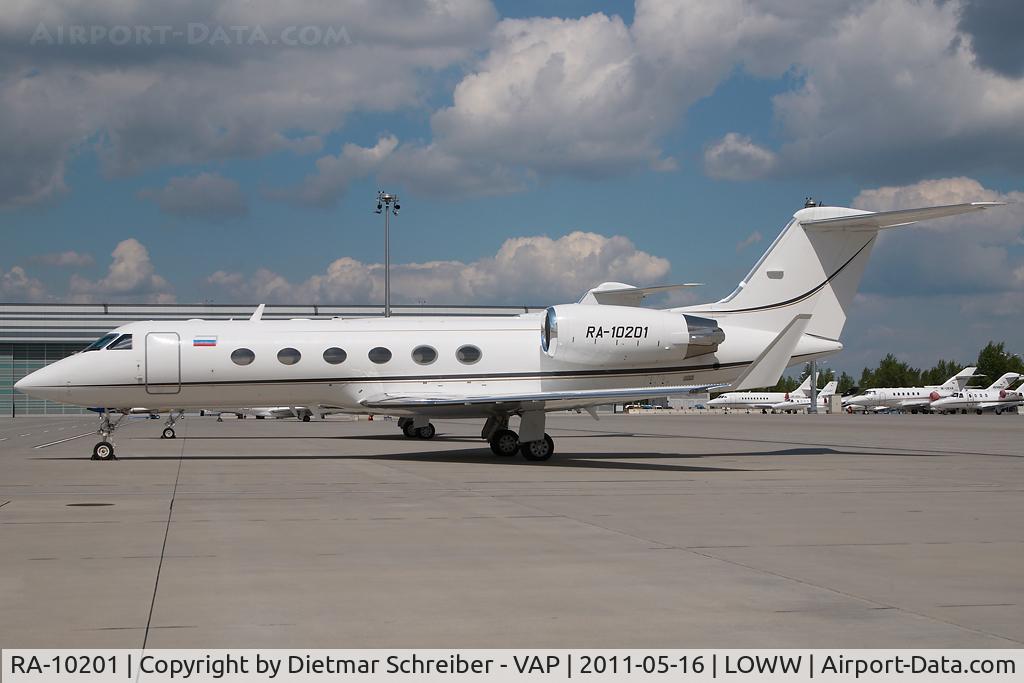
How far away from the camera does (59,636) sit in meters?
6.05

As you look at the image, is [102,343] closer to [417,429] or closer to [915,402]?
[417,429]

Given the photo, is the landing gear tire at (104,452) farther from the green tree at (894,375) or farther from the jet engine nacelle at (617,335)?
the green tree at (894,375)

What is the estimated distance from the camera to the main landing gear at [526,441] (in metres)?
21.6

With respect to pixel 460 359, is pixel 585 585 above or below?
below

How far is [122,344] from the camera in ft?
73.0

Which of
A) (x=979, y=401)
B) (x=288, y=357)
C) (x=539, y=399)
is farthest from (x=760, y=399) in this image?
(x=539, y=399)

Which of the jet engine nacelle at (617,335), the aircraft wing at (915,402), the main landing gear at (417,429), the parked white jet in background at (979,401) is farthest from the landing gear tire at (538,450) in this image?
the aircraft wing at (915,402)

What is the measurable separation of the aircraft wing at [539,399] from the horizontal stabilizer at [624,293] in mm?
10373

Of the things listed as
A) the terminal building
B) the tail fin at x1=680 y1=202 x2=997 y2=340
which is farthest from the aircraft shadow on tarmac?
the terminal building

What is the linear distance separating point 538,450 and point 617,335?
9.88ft
